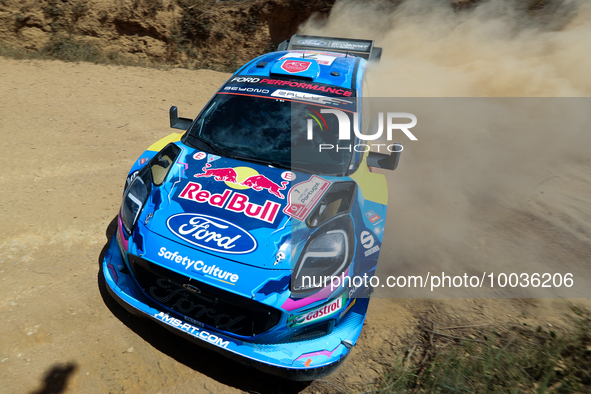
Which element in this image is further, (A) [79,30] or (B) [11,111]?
(A) [79,30]

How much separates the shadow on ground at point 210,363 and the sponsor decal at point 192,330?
0.94 feet

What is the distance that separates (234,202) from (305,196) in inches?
21.8

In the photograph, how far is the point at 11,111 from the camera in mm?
6594

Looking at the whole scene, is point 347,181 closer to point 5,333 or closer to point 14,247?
point 5,333

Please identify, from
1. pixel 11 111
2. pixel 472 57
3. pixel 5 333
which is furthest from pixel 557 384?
pixel 472 57

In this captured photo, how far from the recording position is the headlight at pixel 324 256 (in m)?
2.54

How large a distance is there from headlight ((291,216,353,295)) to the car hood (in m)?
0.13

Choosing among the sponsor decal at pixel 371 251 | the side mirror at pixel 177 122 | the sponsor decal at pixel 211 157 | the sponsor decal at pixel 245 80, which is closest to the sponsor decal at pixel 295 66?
the sponsor decal at pixel 245 80

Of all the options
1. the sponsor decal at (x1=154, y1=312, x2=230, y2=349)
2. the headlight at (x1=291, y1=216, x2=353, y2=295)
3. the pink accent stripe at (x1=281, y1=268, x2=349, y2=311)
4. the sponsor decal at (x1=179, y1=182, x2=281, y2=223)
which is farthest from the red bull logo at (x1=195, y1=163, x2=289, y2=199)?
the sponsor decal at (x1=154, y1=312, x2=230, y2=349)

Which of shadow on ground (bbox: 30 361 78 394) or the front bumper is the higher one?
the front bumper

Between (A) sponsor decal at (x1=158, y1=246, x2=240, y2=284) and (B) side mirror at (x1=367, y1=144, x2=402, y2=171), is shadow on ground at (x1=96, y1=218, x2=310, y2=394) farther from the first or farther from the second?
(B) side mirror at (x1=367, y1=144, x2=402, y2=171)

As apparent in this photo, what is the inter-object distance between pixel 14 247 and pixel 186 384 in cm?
239

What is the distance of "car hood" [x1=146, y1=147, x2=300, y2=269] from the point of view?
2.58 meters

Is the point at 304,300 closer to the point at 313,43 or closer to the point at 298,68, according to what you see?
the point at 298,68
